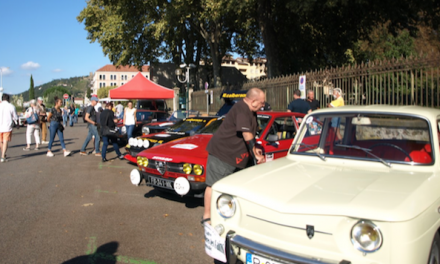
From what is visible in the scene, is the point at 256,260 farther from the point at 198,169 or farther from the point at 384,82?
the point at 384,82

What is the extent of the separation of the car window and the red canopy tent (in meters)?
12.8

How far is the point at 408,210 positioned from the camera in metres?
2.43

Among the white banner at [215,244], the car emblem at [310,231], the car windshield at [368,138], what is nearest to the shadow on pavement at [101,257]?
the white banner at [215,244]

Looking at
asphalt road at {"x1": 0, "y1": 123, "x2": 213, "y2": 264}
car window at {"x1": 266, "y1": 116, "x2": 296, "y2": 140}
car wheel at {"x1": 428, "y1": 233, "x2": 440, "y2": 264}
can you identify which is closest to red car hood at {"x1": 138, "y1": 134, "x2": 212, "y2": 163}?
asphalt road at {"x1": 0, "y1": 123, "x2": 213, "y2": 264}

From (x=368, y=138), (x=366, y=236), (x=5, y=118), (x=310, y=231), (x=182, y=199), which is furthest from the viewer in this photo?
(x=5, y=118)

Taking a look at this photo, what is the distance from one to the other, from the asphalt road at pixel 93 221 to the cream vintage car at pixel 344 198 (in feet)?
3.70

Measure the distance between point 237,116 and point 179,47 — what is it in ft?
97.6

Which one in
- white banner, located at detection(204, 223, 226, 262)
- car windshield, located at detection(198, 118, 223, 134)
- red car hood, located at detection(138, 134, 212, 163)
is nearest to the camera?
white banner, located at detection(204, 223, 226, 262)

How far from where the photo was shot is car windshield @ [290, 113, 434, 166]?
3439 millimetres

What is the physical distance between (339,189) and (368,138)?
51.0 inches

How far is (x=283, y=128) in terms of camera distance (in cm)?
670

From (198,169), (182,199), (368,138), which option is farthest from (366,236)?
(182,199)

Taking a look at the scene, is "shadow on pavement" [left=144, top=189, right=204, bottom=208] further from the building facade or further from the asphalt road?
the building facade

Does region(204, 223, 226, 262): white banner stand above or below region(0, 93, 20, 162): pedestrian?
below
